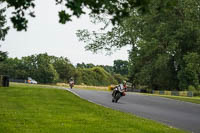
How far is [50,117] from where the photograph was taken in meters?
12.9

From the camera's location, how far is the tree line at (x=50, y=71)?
111m

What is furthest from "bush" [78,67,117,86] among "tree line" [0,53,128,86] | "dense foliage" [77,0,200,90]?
"dense foliage" [77,0,200,90]

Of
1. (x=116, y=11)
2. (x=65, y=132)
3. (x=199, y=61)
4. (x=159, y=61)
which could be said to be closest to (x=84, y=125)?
(x=65, y=132)

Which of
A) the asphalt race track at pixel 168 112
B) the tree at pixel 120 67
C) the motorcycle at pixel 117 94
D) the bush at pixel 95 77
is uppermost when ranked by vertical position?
the tree at pixel 120 67

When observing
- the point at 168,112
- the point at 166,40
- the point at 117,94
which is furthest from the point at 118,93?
the point at 166,40

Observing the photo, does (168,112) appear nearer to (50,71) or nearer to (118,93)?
(118,93)

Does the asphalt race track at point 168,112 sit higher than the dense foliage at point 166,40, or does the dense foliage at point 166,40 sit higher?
the dense foliage at point 166,40

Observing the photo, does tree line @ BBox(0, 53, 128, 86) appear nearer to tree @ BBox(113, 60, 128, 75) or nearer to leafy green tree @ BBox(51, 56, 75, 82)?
leafy green tree @ BBox(51, 56, 75, 82)

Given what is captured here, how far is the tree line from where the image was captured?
4370 inches

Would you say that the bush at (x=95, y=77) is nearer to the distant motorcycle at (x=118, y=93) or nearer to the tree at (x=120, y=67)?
the tree at (x=120, y=67)

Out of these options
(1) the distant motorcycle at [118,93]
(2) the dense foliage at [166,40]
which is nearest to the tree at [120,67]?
(2) the dense foliage at [166,40]

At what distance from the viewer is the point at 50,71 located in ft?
364

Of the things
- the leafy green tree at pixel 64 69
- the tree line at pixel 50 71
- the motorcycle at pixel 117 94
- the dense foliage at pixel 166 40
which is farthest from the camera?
the leafy green tree at pixel 64 69

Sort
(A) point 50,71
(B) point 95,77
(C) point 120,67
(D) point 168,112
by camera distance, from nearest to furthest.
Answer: (D) point 168,112 → (A) point 50,71 → (B) point 95,77 → (C) point 120,67
